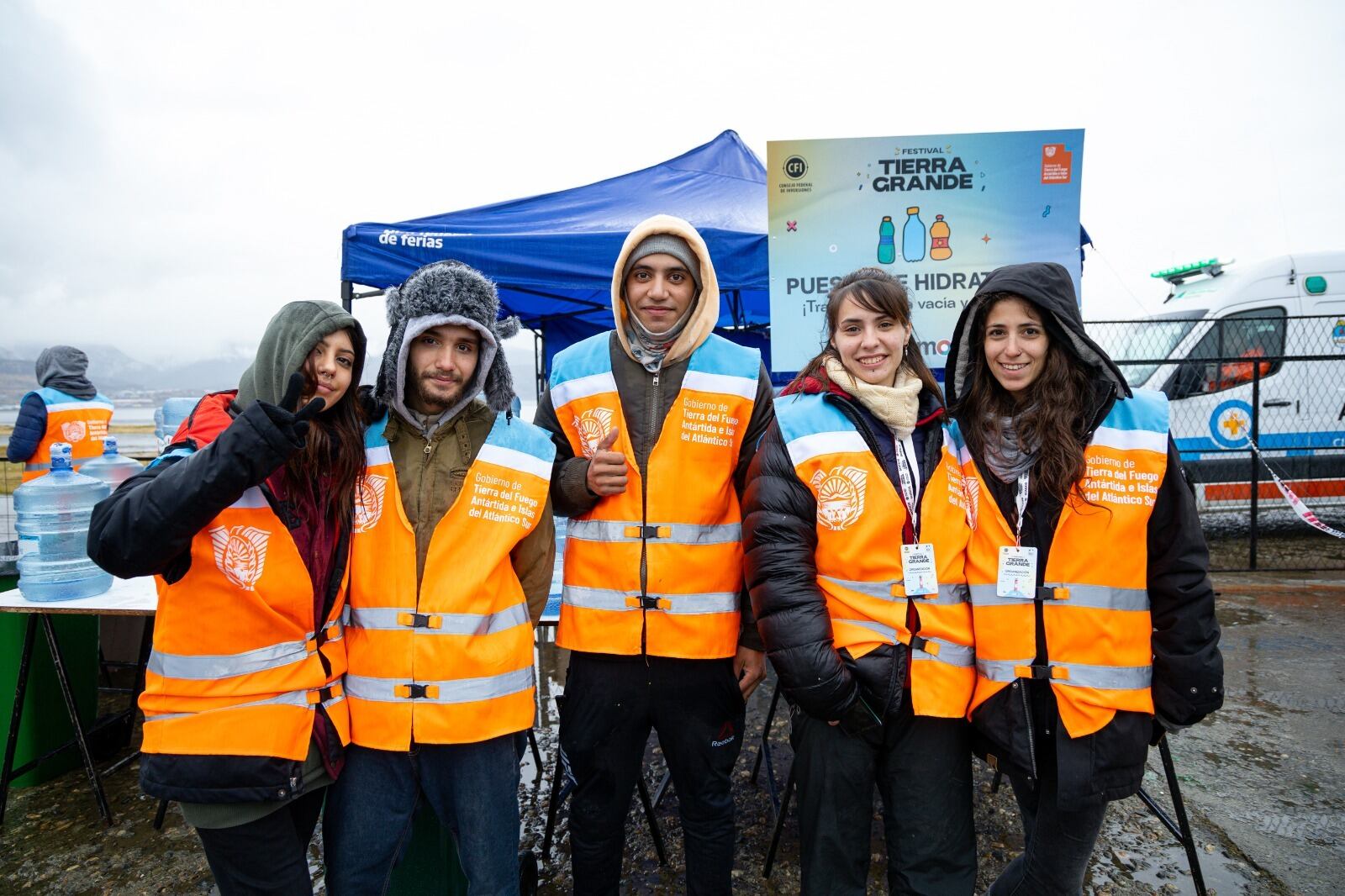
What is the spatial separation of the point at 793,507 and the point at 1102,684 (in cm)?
84

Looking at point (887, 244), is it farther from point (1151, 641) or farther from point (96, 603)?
point (96, 603)

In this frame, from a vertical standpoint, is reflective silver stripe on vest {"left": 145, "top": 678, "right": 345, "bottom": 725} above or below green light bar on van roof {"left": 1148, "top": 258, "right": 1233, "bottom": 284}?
below

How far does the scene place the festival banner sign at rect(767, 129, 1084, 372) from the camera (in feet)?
12.3

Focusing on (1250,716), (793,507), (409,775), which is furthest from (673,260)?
(1250,716)

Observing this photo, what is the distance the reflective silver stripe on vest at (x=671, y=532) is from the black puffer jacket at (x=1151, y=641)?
73 cm

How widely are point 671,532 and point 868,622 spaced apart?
1.96ft

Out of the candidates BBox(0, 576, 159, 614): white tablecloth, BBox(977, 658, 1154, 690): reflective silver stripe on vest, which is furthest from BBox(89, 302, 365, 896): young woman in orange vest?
BBox(977, 658, 1154, 690): reflective silver stripe on vest

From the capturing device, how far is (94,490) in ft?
11.5

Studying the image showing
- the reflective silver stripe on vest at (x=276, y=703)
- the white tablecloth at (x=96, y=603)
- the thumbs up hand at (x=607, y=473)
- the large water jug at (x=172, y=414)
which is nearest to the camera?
the reflective silver stripe on vest at (x=276, y=703)

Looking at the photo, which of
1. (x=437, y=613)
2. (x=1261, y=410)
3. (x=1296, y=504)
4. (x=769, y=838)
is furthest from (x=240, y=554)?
(x=1261, y=410)

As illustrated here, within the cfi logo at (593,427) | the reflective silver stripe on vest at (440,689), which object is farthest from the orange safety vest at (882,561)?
the reflective silver stripe on vest at (440,689)

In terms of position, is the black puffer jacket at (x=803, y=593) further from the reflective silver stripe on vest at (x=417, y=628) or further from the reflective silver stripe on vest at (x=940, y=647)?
the reflective silver stripe on vest at (x=417, y=628)

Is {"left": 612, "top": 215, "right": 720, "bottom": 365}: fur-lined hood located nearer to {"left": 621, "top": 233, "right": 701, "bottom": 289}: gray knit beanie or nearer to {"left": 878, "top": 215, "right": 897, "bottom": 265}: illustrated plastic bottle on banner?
{"left": 621, "top": 233, "right": 701, "bottom": 289}: gray knit beanie

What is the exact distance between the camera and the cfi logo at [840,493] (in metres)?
1.79
